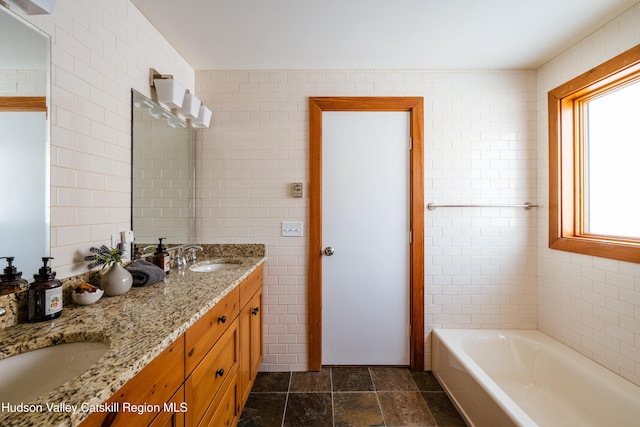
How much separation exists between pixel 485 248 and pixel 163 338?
→ 2.29 m

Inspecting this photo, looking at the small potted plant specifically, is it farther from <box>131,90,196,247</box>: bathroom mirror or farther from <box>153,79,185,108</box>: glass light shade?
<box>153,79,185,108</box>: glass light shade

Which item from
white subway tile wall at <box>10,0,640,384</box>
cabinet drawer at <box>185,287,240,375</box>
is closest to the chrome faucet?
white subway tile wall at <box>10,0,640,384</box>

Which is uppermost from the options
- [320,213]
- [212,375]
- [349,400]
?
[320,213]

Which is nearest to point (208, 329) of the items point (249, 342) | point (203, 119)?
point (249, 342)

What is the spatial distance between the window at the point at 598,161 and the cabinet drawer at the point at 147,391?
2275 mm

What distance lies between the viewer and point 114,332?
0.84 meters

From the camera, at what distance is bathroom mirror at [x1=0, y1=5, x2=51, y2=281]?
2.98 ft

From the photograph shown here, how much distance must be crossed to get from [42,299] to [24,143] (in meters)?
0.55

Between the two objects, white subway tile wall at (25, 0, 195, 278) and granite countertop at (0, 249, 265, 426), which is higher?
white subway tile wall at (25, 0, 195, 278)

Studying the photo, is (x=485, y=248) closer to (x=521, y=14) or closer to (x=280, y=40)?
(x=521, y=14)

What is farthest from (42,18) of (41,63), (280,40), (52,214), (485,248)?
(485,248)

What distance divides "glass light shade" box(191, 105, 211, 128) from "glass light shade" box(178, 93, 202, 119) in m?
0.07

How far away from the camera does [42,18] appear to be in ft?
3.47

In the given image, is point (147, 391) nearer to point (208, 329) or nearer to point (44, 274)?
point (208, 329)
